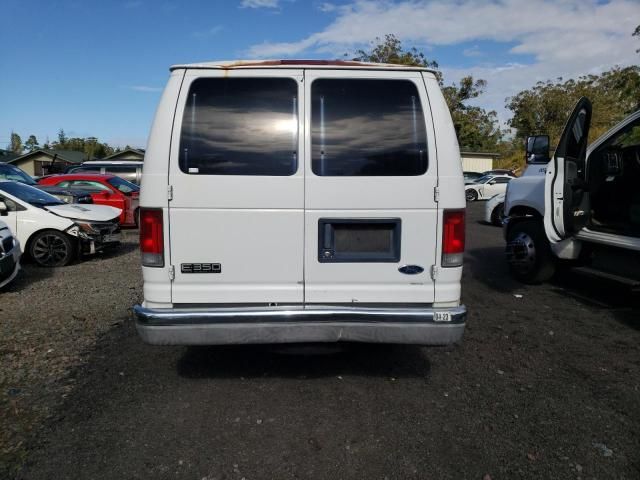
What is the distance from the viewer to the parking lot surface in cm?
273

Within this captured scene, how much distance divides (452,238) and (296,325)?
1.18 m

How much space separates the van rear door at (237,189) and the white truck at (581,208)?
347 cm

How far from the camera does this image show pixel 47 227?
26.6 ft

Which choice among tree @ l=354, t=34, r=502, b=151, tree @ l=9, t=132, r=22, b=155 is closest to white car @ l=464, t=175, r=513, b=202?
tree @ l=354, t=34, r=502, b=151

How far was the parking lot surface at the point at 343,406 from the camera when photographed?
8.96 ft

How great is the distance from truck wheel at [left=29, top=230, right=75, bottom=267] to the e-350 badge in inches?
238

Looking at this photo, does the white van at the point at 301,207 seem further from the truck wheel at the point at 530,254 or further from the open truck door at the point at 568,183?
the truck wheel at the point at 530,254

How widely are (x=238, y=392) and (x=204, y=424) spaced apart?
465 millimetres

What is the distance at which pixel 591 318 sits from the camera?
546 cm

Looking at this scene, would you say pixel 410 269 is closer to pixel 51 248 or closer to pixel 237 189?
pixel 237 189

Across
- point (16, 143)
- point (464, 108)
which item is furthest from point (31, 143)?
point (464, 108)

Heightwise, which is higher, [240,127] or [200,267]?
[240,127]

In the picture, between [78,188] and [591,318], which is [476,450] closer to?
[591,318]

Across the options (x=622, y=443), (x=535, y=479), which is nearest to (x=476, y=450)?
(x=535, y=479)
